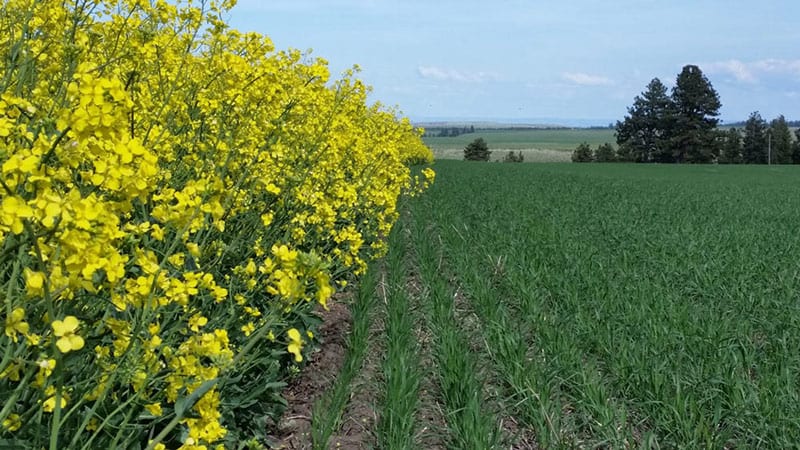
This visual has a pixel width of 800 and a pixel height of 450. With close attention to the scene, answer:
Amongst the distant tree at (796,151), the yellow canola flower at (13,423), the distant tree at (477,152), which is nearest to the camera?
the yellow canola flower at (13,423)

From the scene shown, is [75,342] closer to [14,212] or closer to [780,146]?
[14,212]

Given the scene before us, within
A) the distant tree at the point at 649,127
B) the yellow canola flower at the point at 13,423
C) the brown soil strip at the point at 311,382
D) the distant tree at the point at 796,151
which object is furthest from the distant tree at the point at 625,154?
the yellow canola flower at the point at 13,423

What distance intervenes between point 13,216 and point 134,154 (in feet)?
0.78

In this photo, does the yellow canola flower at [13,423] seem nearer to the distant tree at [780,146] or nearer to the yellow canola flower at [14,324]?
the yellow canola flower at [14,324]

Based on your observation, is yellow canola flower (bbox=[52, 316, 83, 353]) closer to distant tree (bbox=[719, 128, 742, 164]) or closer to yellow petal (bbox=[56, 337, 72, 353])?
yellow petal (bbox=[56, 337, 72, 353])

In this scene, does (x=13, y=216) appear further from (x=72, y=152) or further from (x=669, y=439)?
(x=669, y=439)

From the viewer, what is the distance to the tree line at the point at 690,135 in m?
56.8

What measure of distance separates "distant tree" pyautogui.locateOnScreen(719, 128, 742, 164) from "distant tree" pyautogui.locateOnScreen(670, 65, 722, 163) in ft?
3.14

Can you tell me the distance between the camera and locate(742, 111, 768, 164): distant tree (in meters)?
57.8

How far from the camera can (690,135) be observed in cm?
5738

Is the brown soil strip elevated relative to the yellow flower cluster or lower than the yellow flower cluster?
lower

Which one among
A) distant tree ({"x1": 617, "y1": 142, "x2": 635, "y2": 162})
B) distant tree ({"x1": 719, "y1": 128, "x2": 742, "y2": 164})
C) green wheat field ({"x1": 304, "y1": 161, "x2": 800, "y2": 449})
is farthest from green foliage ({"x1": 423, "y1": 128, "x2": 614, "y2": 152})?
green wheat field ({"x1": 304, "y1": 161, "x2": 800, "y2": 449})

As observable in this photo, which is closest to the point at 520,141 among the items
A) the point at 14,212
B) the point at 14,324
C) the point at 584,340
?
the point at 584,340

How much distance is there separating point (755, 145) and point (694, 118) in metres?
5.91
